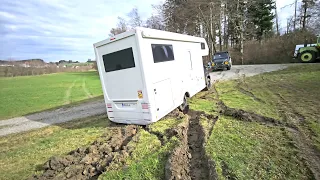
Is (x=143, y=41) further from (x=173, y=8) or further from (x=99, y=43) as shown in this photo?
(x=173, y=8)

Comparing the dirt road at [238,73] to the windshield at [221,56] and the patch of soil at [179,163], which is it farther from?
the patch of soil at [179,163]

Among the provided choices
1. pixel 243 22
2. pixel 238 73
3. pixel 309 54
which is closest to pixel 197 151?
pixel 238 73

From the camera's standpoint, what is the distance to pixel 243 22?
26.2 meters

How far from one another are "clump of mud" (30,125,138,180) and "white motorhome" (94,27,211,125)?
125 cm

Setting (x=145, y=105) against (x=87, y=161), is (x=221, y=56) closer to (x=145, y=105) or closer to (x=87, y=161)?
(x=145, y=105)

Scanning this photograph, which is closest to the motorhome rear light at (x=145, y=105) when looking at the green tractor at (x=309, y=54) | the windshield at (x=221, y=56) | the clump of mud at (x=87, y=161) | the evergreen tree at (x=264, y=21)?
the clump of mud at (x=87, y=161)

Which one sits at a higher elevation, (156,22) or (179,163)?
(156,22)


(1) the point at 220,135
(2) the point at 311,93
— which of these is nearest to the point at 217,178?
(1) the point at 220,135

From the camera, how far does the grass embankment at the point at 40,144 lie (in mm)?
4246

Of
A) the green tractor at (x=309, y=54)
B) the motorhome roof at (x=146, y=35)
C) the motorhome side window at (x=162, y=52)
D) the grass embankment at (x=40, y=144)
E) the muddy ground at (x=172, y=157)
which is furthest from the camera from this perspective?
the green tractor at (x=309, y=54)

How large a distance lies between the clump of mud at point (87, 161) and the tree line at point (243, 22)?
23544mm

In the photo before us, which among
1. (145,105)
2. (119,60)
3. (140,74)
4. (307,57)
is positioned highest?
(119,60)

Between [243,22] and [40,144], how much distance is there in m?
28.3

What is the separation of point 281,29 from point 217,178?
41.1 meters
